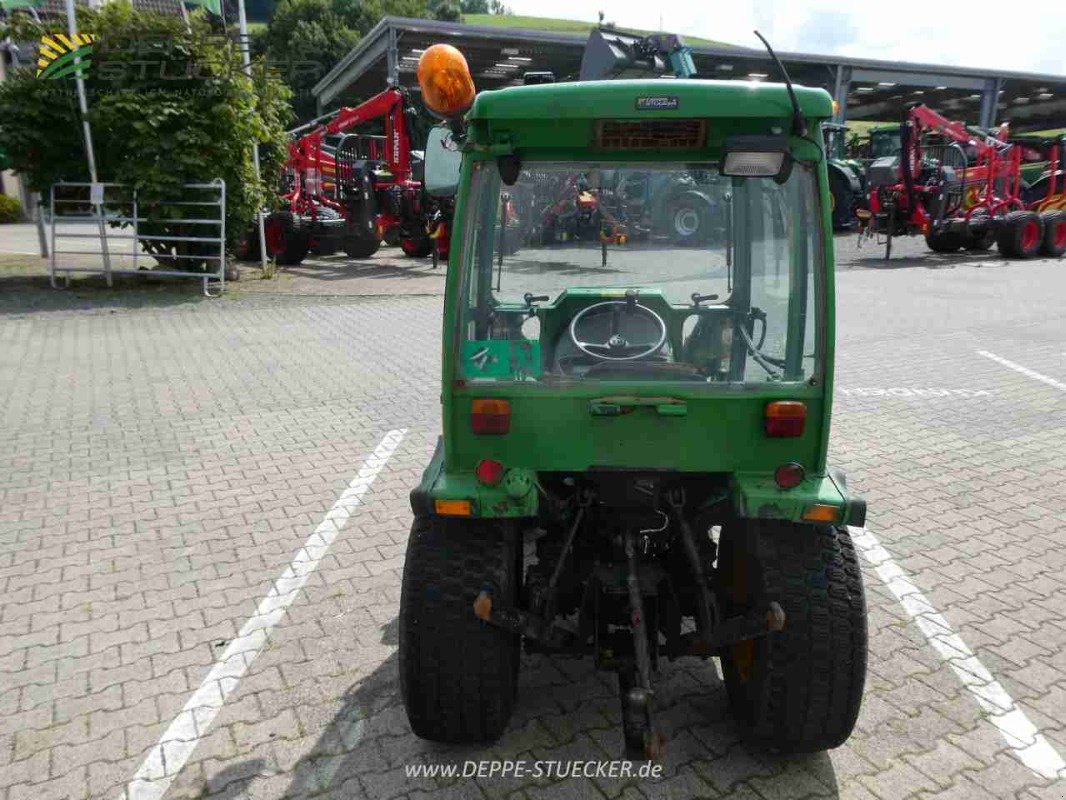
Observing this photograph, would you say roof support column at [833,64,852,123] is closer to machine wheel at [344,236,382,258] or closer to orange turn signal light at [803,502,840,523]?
machine wheel at [344,236,382,258]

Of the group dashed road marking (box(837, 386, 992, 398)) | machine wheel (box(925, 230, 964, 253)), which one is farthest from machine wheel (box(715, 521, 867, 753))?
machine wheel (box(925, 230, 964, 253))

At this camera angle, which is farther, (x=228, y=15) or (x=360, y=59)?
(x=360, y=59)

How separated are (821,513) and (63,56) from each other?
13.1m

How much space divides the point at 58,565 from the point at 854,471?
4.88 meters

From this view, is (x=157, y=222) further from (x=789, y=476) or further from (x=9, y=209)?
(x=9, y=209)

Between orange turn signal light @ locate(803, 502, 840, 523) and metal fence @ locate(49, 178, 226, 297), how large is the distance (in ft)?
38.8

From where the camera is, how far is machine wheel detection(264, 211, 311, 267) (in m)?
16.4

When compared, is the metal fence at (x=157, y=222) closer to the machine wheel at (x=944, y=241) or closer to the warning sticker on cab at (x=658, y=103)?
the warning sticker on cab at (x=658, y=103)

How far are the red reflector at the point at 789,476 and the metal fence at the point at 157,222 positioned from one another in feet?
38.4

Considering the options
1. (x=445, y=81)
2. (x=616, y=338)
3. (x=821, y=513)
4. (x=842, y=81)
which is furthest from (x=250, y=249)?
(x=842, y=81)

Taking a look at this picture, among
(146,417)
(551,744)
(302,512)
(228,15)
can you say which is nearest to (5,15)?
(228,15)

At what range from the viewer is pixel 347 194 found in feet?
55.2

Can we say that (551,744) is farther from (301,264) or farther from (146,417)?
(301,264)

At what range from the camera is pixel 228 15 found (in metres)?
15.0
